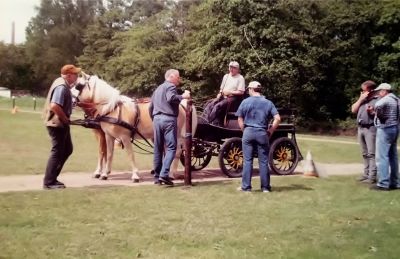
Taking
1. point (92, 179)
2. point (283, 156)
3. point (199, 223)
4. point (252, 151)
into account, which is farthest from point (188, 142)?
point (199, 223)

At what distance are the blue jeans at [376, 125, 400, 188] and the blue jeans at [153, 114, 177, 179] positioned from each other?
152 inches

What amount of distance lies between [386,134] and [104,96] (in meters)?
5.53

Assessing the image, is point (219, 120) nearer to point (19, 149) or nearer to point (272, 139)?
point (272, 139)

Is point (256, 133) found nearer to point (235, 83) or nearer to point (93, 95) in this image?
point (235, 83)

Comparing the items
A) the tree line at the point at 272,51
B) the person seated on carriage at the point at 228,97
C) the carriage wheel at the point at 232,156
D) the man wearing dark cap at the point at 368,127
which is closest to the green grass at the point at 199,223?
the man wearing dark cap at the point at 368,127

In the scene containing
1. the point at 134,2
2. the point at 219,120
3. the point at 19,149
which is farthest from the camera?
the point at 134,2

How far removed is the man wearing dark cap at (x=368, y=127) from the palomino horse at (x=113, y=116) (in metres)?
3.49

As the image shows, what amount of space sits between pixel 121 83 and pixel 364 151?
41156 mm

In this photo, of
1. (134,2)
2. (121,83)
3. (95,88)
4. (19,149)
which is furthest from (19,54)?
(95,88)

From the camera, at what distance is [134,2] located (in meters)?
67.3

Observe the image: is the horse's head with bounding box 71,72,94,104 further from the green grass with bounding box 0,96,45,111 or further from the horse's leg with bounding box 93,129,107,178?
the green grass with bounding box 0,96,45,111

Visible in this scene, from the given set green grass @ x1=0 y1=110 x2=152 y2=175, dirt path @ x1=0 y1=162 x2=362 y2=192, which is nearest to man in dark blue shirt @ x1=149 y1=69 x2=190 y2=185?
dirt path @ x1=0 y1=162 x2=362 y2=192

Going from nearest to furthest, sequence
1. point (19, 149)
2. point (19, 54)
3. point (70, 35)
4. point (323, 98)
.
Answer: point (19, 149) < point (323, 98) < point (19, 54) < point (70, 35)

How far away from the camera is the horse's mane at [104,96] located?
Answer: 11000mm
